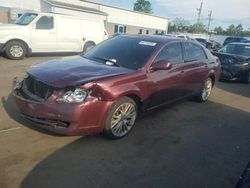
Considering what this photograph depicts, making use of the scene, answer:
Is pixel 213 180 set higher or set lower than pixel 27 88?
lower

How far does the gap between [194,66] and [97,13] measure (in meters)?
31.1

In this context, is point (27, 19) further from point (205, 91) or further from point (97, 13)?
point (97, 13)

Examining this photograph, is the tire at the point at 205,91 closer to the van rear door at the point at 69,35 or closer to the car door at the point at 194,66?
the car door at the point at 194,66

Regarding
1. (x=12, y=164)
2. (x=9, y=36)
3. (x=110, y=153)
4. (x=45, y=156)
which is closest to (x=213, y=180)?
(x=110, y=153)

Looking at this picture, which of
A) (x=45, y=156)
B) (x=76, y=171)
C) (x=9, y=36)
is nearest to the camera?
(x=76, y=171)

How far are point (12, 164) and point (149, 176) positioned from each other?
1.72 m

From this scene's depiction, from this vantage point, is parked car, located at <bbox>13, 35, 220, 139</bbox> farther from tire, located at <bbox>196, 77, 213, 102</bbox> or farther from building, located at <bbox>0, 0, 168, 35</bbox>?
building, located at <bbox>0, 0, 168, 35</bbox>

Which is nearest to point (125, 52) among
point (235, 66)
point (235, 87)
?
point (235, 87)

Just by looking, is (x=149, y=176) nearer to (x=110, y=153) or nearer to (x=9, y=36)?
(x=110, y=153)

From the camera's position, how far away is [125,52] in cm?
537

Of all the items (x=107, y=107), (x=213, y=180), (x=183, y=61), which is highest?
(x=183, y=61)

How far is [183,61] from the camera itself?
5.98 meters

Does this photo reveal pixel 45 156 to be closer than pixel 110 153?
Yes

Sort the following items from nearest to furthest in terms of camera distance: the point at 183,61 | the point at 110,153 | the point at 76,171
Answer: the point at 76,171
the point at 110,153
the point at 183,61
